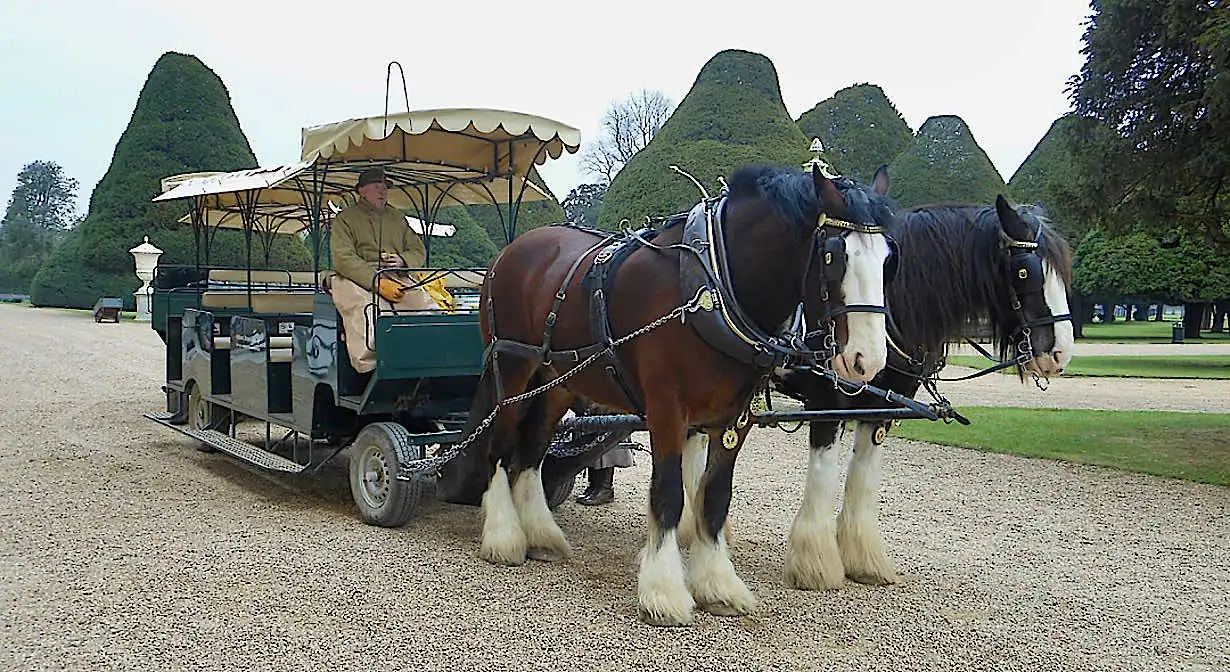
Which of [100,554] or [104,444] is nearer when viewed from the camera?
[100,554]

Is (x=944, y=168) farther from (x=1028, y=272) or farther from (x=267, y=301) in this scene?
(x=1028, y=272)

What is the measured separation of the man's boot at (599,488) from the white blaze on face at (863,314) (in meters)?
3.33

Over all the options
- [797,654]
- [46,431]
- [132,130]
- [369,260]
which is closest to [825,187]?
[797,654]

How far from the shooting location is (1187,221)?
377 inches

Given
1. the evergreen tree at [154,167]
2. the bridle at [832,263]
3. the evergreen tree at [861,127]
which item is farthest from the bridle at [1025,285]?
the evergreen tree at [861,127]

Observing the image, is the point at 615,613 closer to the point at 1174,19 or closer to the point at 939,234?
the point at 939,234

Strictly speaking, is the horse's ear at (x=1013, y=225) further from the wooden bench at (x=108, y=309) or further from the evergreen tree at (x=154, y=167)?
the evergreen tree at (x=154, y=167)

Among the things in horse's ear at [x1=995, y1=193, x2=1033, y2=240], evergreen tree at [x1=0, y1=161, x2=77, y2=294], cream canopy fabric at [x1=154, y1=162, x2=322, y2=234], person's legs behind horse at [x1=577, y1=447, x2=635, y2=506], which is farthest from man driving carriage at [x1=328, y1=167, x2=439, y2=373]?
evergreen tree at [x1=0, y1=161, x2=77, y2=294]

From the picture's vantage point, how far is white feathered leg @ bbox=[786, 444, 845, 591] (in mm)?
4945

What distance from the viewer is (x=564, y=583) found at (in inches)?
198

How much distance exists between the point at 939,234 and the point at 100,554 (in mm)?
4931

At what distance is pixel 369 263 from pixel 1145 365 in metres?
19.6

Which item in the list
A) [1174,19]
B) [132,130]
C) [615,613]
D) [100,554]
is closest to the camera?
[615,613]

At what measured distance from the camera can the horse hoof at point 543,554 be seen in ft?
18.0
